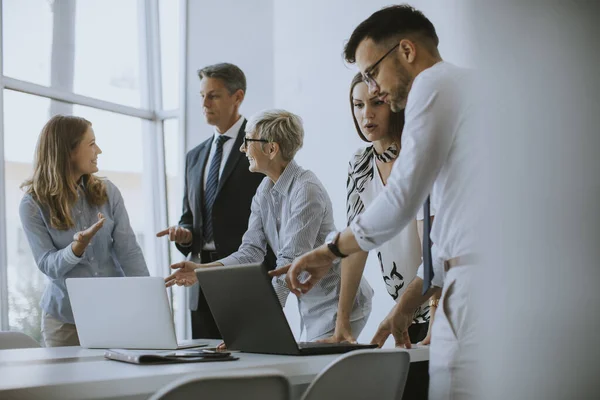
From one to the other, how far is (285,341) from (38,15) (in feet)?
12.7

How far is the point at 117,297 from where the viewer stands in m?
2.10

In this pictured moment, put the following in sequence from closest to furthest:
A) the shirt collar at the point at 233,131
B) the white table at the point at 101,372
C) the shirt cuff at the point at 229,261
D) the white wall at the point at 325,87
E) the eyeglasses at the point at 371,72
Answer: the white table at the point at 101,372 < the eyeglasses at the point at 371,72 < the shirt cuff at the point at 229,261 < the shirt collar at the point at 233,131 < the white wall at the point at 325,87

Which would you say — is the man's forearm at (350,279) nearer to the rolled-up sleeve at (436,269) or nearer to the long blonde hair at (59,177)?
the rolled-up sleeve at (436,269)

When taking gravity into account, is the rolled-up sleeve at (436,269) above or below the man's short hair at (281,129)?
below

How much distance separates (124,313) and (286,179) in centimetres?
95

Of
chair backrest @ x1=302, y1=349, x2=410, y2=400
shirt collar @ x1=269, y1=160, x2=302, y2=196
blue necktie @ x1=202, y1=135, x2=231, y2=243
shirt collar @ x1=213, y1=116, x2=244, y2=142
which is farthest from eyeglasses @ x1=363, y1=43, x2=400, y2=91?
shirt collar @ x1=213, y1=116, x2=244, y2=142

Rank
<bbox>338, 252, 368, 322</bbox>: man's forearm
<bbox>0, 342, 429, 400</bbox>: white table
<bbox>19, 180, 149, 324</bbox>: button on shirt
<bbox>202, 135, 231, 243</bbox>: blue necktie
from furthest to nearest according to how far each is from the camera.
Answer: <bbox>202, 135, 231, 243</bbox>: blue necktie < <bbox>19, 180, 149, 324</bbox>: button on shirt < <bbox>338, 252, 368, 322</bbox>: man's forearm < <bbox>0, 342, 429, 400</bbox>: white table

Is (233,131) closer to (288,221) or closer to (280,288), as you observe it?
(288,221)

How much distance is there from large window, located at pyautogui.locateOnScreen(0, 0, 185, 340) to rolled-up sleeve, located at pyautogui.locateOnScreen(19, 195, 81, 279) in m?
1.24

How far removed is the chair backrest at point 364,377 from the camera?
4.76 ft

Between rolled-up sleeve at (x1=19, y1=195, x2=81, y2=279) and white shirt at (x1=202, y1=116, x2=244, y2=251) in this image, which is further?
white shirt at (x1=202, y1=116, x2=244, y2=251)

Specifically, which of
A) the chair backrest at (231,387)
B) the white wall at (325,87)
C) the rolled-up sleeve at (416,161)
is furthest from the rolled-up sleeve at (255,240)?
the white wall at (325,87)

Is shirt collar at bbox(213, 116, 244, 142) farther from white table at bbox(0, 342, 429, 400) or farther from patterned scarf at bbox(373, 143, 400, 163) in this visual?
white table at bbox(0, 342, 429, 400)

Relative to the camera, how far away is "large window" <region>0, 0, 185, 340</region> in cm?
461
